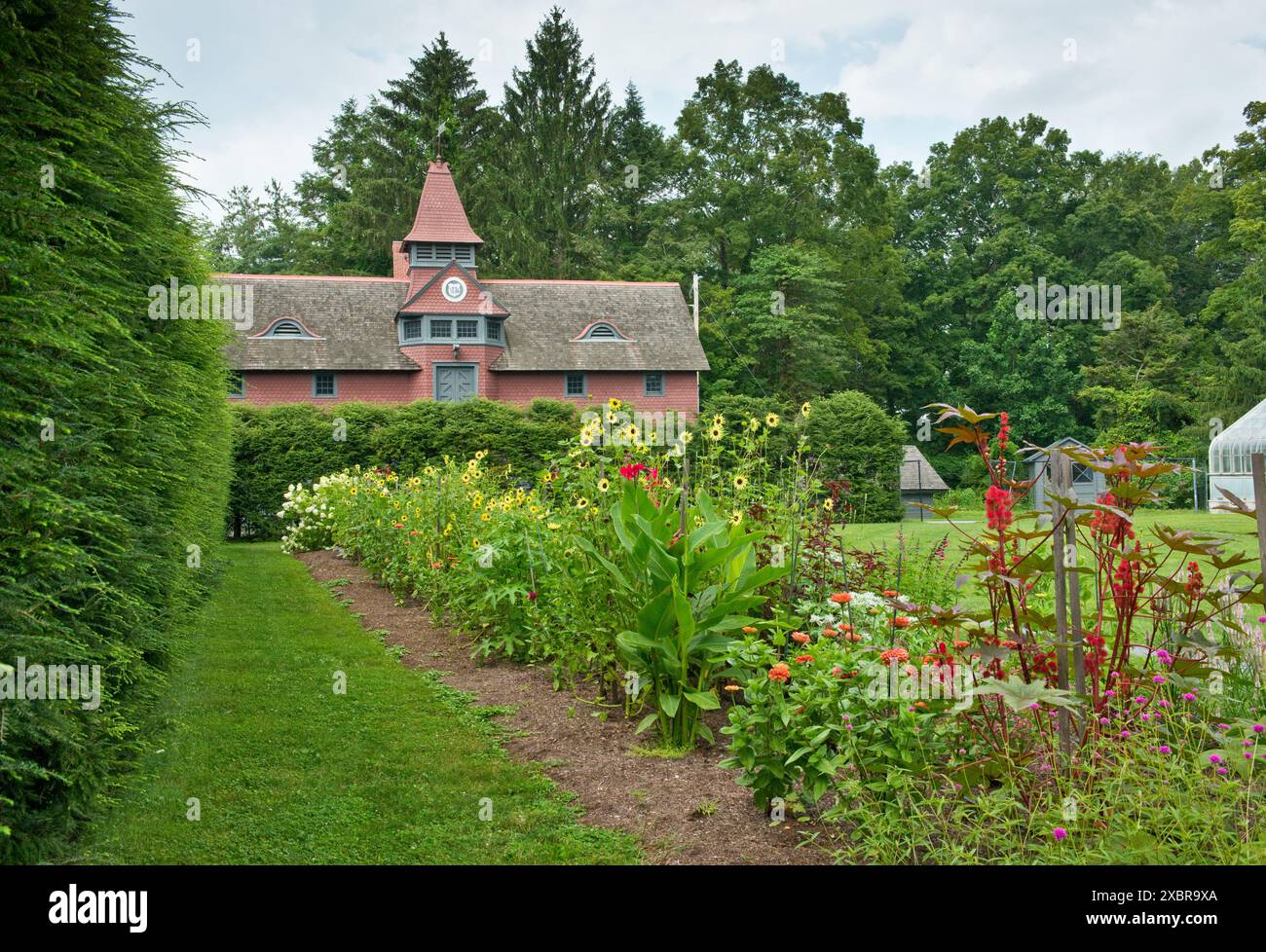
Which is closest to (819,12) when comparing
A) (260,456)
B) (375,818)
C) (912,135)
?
(375,818)

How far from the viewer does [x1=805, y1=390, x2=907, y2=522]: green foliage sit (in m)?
23.1

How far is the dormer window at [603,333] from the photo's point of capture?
32000 millimetres

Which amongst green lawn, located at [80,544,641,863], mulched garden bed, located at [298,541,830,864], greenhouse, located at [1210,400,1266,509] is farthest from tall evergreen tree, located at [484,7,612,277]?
mulched garden bed, located at [298,541,830,864]

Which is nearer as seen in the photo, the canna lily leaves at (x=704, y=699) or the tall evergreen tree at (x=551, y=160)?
the canna lily leaves at (x=704, y=699)

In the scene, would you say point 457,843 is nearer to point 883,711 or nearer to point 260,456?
point 883,711

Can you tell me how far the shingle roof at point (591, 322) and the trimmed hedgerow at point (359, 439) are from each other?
7182 mm

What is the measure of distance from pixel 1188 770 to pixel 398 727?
394 centimetres

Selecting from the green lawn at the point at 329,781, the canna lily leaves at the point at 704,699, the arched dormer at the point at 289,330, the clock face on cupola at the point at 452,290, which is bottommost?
the green lawn at the point at 329,781

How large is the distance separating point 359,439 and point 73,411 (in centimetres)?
1842

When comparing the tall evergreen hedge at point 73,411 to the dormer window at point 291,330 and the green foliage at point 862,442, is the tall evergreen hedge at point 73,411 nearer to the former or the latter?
the green foliage at point 862,442

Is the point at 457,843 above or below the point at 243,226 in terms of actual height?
below

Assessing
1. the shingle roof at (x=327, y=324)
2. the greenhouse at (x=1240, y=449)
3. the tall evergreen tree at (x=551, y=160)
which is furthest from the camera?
the tall evergreen tree at (x=551, y=160)

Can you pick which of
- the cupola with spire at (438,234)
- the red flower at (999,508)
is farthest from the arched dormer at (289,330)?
the red flower at (999,508)
